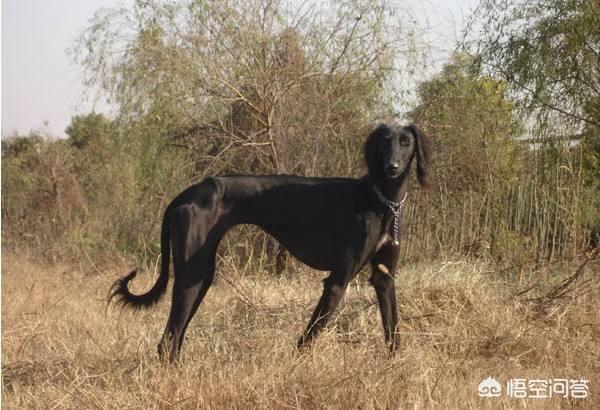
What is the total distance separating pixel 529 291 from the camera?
6.59 metres

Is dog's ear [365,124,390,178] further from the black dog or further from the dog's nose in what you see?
the dog's nose

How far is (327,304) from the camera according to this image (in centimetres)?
456

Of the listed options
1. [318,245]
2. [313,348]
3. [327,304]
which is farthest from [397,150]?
[313,348]

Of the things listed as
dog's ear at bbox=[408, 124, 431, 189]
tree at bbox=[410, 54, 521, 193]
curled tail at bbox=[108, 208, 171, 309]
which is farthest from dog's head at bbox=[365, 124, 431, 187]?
tree at bbox=[410, 54, 521, 193]

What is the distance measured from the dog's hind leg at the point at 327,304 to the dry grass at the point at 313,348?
0.42 ft

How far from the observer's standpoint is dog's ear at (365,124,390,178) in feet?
15.5

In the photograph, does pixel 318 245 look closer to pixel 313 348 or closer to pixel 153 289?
pixel 313 348

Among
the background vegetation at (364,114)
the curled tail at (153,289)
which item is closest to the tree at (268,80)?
the background vegetation at (364,114)

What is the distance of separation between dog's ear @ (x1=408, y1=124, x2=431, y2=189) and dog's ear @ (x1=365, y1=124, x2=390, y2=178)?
0.60 feet

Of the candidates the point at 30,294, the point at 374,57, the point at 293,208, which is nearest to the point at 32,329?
the point at 30,294

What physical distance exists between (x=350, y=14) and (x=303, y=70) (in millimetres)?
900

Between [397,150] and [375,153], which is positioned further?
[375,153]

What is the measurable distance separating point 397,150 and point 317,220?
686 mm

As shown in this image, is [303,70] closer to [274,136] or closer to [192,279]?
[274,136]
